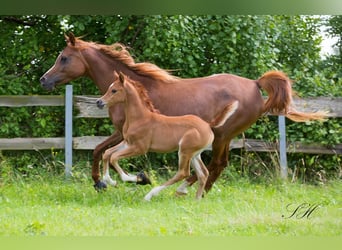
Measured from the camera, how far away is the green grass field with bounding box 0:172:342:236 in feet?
10.7

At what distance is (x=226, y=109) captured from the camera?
456 cm

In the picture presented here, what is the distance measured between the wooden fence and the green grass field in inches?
20.6

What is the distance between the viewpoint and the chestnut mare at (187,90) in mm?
4672

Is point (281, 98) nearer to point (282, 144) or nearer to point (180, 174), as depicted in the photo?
point (282, 144)

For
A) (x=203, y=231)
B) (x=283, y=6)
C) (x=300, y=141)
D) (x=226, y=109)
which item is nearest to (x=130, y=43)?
(x=226, y=109)

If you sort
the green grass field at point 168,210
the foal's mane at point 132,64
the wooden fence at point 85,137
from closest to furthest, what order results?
the green grass field at point 168,210, the foal's mane at point 132,64, the wooden fence at point 85,137

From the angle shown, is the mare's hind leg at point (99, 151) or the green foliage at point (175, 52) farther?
the green foliage at point (175, 52)

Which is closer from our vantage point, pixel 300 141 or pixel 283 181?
pixel 283 181

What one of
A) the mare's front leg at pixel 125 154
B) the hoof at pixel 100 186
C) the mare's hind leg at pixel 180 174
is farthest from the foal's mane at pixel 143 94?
the hoof at pixel 100 186

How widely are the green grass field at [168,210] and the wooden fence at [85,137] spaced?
0.52 metres

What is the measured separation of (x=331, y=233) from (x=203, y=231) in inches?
25.3

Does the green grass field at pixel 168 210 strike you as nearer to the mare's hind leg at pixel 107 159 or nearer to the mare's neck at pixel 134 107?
the mare's hind leg at pixel 107 159

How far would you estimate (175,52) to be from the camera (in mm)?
5406

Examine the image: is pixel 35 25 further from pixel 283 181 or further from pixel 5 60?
pixel 283 181
